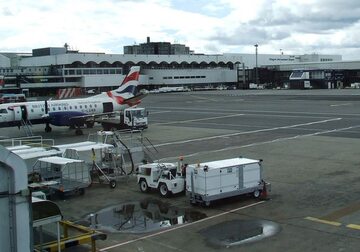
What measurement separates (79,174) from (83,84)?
5703 inches

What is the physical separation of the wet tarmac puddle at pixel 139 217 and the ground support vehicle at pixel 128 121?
29.9 meters

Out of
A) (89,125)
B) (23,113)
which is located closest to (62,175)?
(23,113)

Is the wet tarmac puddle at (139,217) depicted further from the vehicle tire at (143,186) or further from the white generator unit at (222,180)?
the vehicle tire at (143,186)

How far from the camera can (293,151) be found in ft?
110

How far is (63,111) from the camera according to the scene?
4897 cm

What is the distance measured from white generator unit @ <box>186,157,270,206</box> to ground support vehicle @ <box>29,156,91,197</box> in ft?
17.5

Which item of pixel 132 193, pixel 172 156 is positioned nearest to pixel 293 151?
pixel 172 156

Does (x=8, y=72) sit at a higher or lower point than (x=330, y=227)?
higher

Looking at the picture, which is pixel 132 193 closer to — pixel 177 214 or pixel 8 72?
pixel 177 214

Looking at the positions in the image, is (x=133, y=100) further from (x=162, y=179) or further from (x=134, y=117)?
(x=162, y=179)

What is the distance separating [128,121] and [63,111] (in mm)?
6720

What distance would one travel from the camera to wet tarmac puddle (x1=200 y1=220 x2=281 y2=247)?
1554 cm

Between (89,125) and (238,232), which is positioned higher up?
(89,125)

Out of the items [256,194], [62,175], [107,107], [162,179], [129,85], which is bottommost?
[256,194]
